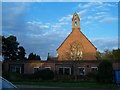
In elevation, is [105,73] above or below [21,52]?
below

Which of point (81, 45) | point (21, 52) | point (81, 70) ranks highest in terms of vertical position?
point (81, 45)

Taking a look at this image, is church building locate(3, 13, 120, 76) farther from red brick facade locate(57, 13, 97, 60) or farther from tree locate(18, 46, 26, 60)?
tree locate(18, 46, 26, 60)

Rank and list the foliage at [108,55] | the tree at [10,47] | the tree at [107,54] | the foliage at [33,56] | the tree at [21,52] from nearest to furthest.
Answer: the foliage at [108,55] → the tree at [107,54] → the tree at [10,47] → the foliage at [33,56] → the tree at [21,52]

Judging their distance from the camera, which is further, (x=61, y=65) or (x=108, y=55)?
(x=108, y=55)

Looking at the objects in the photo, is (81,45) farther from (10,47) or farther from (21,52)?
(10,47)

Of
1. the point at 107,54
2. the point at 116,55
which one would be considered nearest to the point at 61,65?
the point at 116,55

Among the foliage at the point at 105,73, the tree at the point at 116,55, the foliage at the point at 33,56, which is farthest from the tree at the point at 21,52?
the foliage at the point at 105,73

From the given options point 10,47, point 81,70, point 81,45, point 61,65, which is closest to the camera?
point 81,70

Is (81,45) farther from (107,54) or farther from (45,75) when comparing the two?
(45,75)

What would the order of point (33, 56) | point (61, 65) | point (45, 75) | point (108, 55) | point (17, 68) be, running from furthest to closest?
1. point (33, 56)
2. point (108, 55)
3. point (17, 68)
4. point (61, 65)
5. point (45, 75)

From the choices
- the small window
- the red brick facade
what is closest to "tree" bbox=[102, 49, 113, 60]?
the red brick facade

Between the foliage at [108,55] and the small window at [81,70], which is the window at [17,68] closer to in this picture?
the small window at [81,70]

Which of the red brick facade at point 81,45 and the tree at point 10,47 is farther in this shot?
the red brick facade at point 81,45

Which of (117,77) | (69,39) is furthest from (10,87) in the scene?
(69,39)
